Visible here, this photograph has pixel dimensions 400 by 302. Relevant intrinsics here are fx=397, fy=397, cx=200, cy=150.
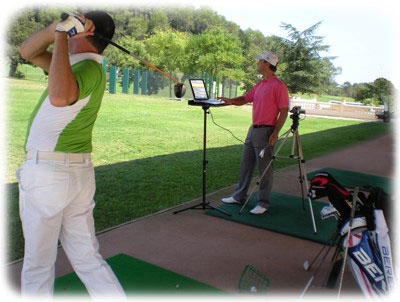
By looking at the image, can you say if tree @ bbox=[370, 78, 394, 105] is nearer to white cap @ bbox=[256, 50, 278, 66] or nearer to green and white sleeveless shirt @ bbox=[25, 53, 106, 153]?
white cap @ bbox=[256, 50, 278, 66]

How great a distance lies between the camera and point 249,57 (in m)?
56.5

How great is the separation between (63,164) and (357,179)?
685 centimetres

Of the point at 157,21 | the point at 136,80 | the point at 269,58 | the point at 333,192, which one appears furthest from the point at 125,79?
the point at 333,192

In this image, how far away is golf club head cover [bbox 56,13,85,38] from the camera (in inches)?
77.3

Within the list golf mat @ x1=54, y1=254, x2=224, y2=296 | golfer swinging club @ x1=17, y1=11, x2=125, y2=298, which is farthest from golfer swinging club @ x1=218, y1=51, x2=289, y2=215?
golfer swinging club @ x1=17, y1=11, x2=125, y2=298

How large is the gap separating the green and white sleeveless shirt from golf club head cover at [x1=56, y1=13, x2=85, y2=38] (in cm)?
20

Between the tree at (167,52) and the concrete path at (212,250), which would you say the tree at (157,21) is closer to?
the tree at (167,52)

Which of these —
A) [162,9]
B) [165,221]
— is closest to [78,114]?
[165,221]

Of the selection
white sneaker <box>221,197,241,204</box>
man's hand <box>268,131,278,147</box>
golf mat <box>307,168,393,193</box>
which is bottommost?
golf mat <box>307,168,393,193</box>

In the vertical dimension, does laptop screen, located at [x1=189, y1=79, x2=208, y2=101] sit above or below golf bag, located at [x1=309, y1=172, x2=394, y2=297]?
above

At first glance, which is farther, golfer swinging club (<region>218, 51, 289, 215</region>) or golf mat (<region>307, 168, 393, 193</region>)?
golf mat (<region>307, 168, 393, 193</region>)

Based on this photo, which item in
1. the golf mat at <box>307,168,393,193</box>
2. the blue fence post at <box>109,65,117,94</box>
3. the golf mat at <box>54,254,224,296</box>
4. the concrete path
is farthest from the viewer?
the blue fence post at <box>109,65,117,94</box>

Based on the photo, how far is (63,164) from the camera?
2178 millimetres

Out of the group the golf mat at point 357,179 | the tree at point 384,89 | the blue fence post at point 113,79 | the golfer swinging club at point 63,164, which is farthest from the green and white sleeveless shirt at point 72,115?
the blue fence post at point 113,79
